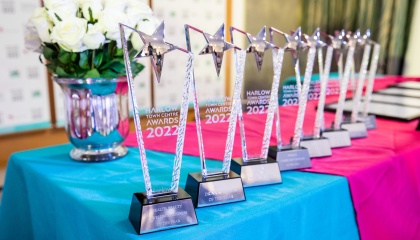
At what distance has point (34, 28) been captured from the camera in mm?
1036

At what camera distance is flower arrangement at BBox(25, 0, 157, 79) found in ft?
2.97

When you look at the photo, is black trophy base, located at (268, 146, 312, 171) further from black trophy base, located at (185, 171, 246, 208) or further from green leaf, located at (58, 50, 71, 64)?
green leaf, located at (58, 50, 71, 64)

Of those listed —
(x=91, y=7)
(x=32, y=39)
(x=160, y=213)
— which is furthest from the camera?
(x=32, y=39)

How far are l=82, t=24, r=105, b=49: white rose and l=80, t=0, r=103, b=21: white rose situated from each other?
35 millimetres

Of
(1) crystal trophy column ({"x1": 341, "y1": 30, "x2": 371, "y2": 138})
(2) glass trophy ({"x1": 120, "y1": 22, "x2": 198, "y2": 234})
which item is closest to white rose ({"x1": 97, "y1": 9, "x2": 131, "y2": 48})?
(2) glass trophy ({"x1": 120, "y1": 22, "x2": 198, "y2": 234})

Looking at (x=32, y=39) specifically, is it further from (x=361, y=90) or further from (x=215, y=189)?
(x=361, y=90)

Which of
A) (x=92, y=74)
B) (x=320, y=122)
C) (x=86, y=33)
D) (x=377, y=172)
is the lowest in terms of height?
(x=377, y=172)

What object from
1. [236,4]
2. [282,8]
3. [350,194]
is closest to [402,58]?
[282,8]

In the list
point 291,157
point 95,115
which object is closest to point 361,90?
point 291,157

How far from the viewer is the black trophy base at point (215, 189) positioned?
763 mm

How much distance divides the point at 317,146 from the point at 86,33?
2.30ft

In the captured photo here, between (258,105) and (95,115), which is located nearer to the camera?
(258,105)

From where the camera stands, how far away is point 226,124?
85cm

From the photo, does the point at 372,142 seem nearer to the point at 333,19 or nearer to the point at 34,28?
the point at 34,28
